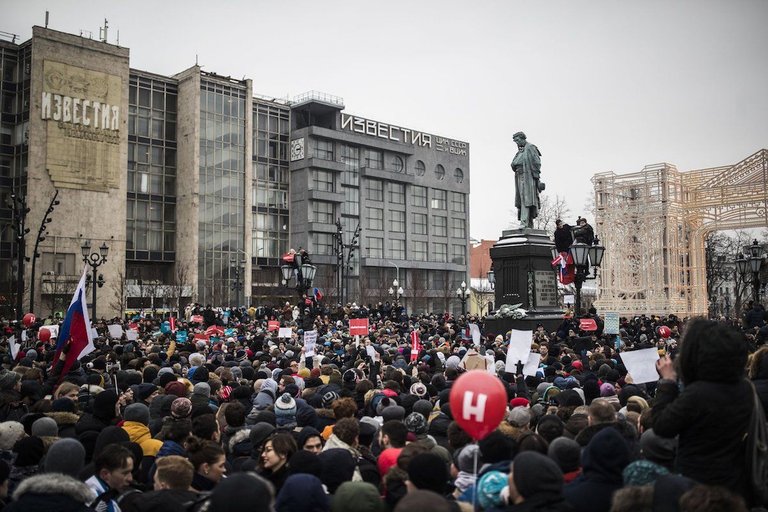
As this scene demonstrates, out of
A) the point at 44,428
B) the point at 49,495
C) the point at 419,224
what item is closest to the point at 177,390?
the point at 44,428

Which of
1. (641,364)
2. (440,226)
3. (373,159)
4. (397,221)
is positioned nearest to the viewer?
(641,364)

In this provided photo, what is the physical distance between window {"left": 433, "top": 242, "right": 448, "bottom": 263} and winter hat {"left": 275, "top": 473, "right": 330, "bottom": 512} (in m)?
99.9

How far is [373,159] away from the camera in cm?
9856

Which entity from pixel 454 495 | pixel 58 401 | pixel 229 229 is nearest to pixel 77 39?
pixel 229 229

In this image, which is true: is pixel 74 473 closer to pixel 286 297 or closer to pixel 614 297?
pixel 614 297

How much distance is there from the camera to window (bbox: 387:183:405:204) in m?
100

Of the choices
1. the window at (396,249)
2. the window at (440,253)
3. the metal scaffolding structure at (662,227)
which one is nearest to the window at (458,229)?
the window at (440,253)

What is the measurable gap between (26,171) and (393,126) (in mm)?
50648

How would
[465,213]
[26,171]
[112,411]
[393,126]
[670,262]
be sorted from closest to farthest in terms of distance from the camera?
[112,411] < [670,262] < [26,171] < [393,126] < [465,213]

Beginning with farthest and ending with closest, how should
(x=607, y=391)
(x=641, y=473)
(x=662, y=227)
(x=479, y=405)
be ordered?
(x=662, y=227) < (x=607, y=391) < (x=479, y=405) < (x=641, y=473)

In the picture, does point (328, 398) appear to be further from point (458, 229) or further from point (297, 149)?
point (458, 229)

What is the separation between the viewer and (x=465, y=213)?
110 meters

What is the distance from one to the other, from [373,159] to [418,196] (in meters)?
9.93

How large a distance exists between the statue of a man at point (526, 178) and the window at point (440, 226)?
78737 millimetres
